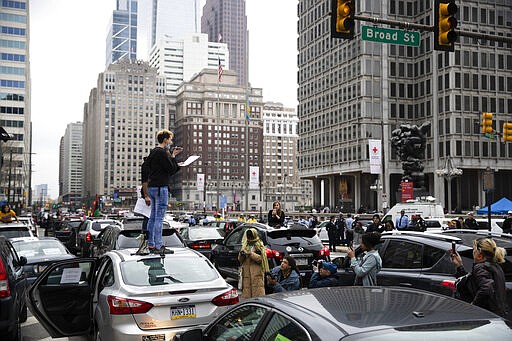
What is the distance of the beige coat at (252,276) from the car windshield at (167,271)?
155cm

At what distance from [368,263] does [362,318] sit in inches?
184

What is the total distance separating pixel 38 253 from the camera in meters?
12.8

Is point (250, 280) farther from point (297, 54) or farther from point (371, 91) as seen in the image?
point (297, 54)

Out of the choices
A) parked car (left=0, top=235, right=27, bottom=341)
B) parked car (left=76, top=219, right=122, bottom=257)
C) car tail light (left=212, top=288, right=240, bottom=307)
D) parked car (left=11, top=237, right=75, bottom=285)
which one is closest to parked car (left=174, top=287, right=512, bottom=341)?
car tail light (left=212, top=288, right=240, bottom=307)

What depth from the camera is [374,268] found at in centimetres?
779

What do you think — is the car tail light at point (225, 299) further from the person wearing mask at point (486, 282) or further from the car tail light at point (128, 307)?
the person wearing mask at point (486, 282)

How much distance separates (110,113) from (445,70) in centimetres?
13861

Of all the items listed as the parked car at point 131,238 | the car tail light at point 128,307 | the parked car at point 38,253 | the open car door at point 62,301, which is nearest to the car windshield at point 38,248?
the parked car at point 38,253

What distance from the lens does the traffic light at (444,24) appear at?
11883 millimetres

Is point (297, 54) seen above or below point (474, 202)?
above

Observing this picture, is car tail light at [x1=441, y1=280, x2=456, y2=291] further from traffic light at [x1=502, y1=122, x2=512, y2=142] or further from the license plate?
traffic light at [x1=502, y1=122, x2=512, y2=142]

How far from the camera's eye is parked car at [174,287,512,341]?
9.94 ft

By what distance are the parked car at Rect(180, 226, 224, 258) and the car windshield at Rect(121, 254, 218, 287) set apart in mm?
8836

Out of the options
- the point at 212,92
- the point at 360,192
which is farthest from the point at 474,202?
the point at 212,92
